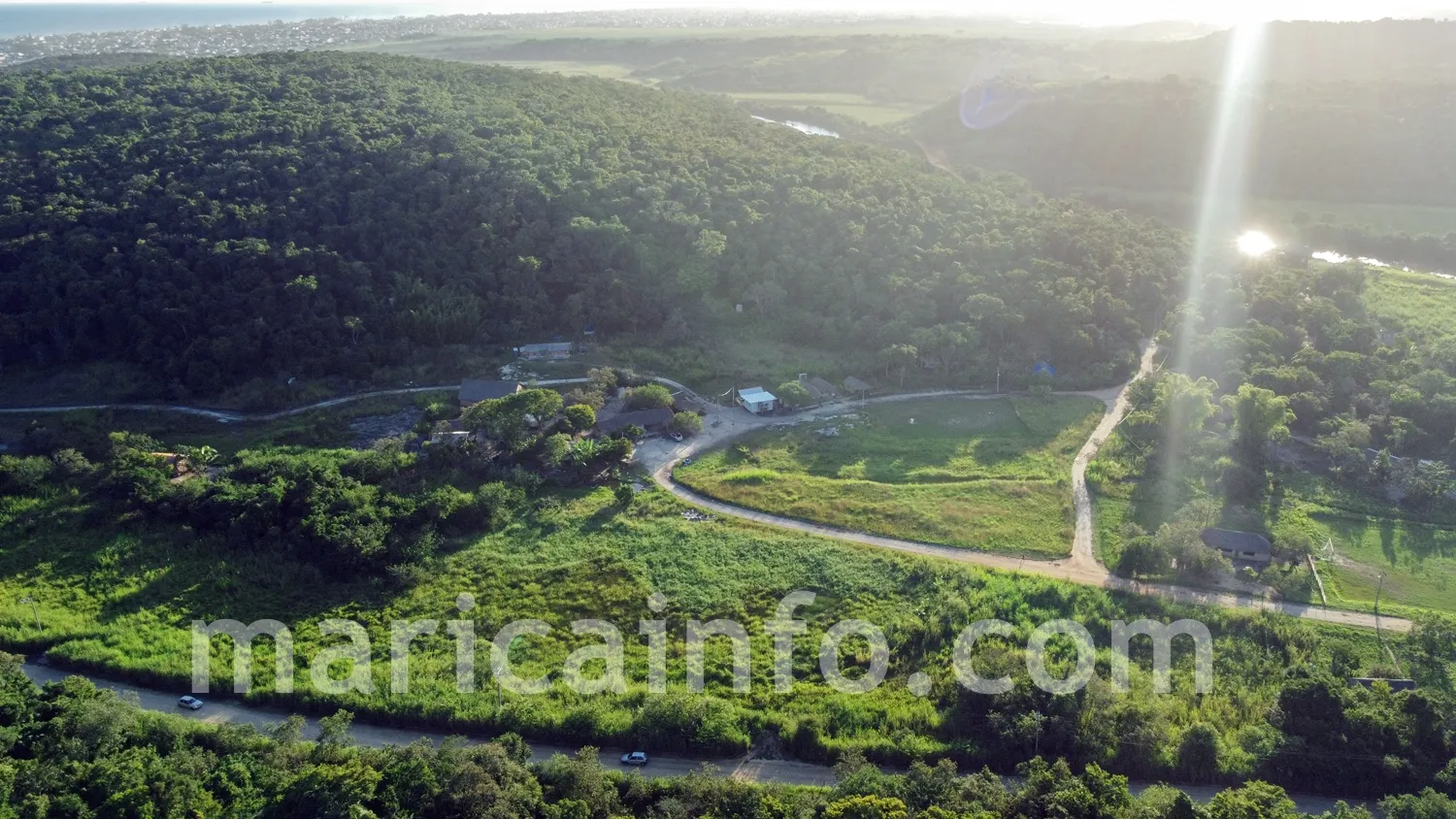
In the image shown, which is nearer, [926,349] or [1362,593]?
[1362,593]

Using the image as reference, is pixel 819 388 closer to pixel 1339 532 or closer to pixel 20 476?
pixel 1339 532

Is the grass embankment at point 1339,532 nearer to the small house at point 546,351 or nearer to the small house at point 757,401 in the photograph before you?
the small house at point 757,401

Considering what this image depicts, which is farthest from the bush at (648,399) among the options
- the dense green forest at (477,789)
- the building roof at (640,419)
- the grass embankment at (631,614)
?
the dense green forest at (477,789)

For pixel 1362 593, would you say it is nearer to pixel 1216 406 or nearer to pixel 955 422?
pixel 1216 406

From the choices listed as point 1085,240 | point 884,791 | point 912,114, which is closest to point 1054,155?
point 912,114

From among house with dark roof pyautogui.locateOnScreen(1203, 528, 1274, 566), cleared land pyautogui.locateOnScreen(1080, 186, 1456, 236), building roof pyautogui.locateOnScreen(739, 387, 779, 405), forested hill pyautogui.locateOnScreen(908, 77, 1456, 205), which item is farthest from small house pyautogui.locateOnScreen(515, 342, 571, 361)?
cleared land pyautogui.locateOnScreen(1080, 186, 1456, 236)

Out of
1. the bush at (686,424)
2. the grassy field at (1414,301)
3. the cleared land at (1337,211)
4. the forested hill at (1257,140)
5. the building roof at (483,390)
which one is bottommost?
the bush at (686,424)

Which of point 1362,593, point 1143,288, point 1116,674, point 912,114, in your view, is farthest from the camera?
point 912,114
